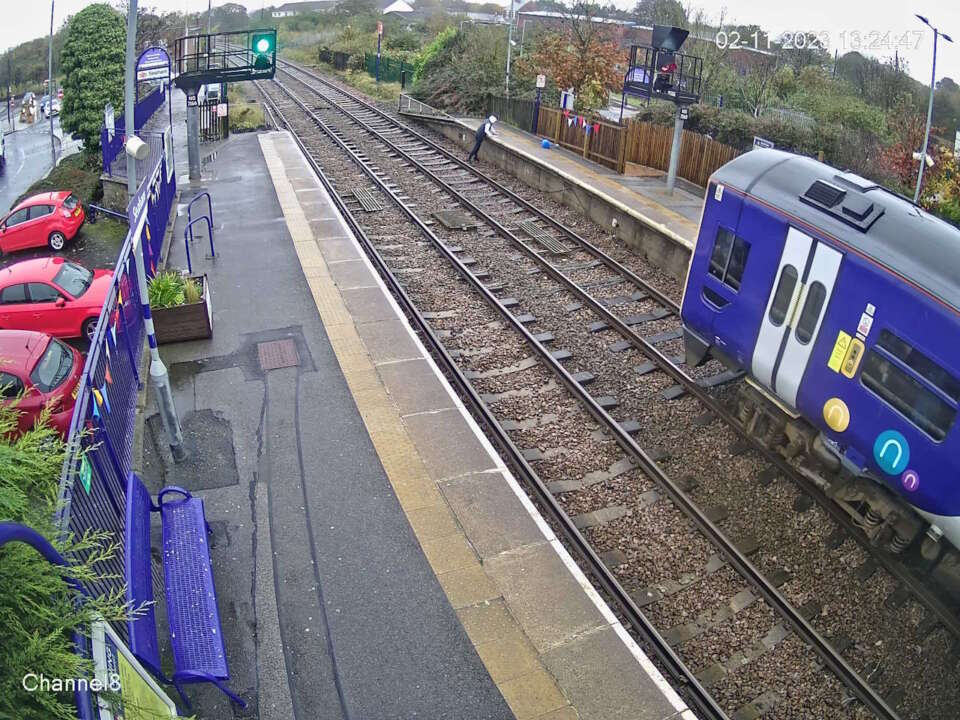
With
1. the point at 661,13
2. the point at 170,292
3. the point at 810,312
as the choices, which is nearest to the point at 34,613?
the point at 810,312

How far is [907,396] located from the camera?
749 centimetres

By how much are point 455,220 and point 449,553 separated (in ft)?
40.3

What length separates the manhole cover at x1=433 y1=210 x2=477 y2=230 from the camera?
18.4m

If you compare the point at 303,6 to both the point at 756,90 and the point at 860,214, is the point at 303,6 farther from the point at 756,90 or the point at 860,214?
the point at 860,214

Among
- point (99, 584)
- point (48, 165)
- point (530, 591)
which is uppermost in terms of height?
point (99, 584)

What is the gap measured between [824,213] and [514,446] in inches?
183

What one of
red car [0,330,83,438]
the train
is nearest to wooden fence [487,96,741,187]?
the train

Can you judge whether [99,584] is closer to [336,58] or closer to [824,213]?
[824,213]

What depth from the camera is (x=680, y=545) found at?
8555mm

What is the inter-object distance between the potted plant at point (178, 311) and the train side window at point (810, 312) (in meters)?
8.76

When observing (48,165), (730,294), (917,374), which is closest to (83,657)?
(917,374)

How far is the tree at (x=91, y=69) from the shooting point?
2547 cm

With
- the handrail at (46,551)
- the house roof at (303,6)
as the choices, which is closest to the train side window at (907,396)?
the handrail at (46,551)

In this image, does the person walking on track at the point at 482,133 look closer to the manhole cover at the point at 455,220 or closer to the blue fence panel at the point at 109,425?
the manhole cover at the point at 455,220
